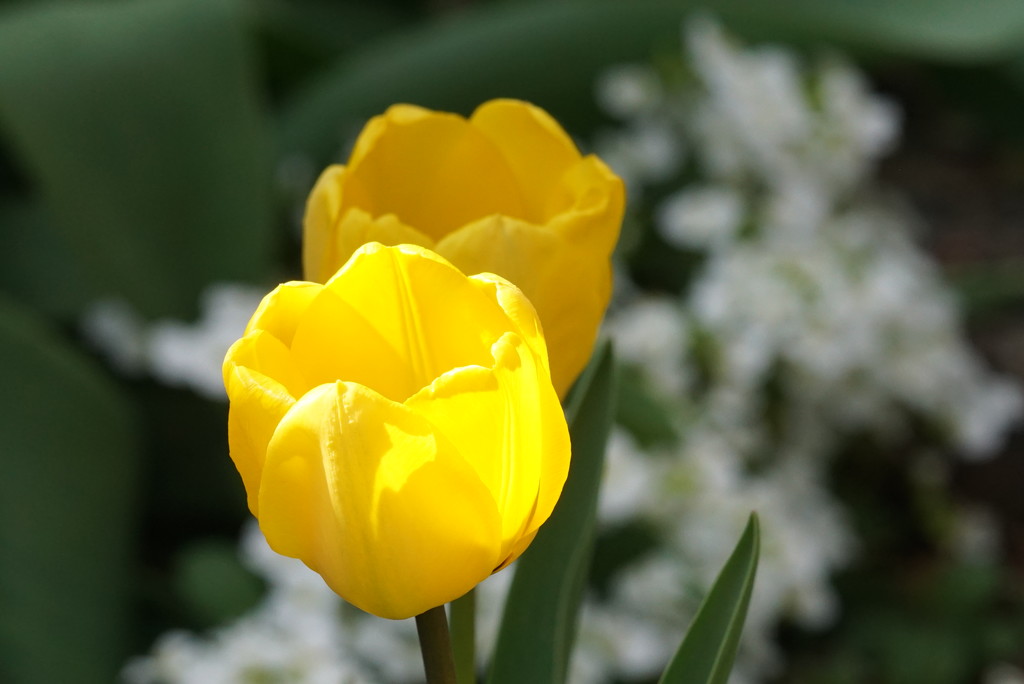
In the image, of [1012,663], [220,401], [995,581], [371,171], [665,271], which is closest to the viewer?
[371,171]

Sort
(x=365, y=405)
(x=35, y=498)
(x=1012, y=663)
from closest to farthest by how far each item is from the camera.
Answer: (x=365, y=405) → (x=35, y=498) → (x=1012, y=663)

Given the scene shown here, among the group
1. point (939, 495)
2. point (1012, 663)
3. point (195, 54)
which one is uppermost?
point (195, 54)

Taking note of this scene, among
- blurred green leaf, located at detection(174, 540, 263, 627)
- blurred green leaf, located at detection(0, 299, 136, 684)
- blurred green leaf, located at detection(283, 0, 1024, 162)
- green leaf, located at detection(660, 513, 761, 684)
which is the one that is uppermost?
green leaf, located at detection(660, 513, 761, 684)

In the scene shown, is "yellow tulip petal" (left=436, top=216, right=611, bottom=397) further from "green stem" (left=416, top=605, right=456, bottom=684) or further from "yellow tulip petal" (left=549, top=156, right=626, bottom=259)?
"green stem" (left=416, top=605, right=456, bottom=684)

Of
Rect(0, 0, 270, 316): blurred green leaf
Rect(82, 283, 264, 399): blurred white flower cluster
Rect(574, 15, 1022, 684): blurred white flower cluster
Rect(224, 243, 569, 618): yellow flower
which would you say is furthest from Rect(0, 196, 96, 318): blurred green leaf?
Rect(224, 243, 569, 618): yellow flower

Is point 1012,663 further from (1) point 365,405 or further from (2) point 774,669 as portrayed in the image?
(1) point 365,405

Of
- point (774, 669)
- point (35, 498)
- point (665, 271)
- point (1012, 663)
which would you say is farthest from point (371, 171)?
point (1012, 663)

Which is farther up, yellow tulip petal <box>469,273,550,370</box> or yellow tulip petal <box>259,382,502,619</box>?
yellow tulip petal <box>469,273,550,370</box>

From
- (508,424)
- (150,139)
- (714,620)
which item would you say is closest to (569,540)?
(714,620)
